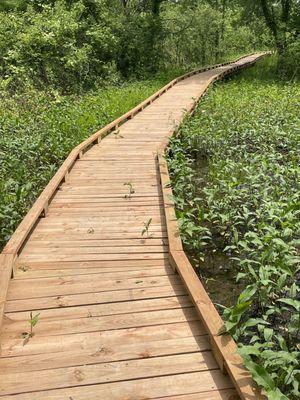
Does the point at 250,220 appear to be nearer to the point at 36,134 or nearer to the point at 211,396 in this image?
the point at 211,396

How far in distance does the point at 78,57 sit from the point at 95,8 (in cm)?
617

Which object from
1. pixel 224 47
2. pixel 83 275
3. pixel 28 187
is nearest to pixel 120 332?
pixel 83 275

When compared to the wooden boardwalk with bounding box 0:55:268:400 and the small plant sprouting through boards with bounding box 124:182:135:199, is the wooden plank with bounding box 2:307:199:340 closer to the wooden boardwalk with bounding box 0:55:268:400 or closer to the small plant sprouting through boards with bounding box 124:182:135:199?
the wooden boardwalk with bounding box 0:55:268:400

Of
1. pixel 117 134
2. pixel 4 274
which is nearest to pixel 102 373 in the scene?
pixel 4 274

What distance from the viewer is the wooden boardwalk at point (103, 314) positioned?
2.96m

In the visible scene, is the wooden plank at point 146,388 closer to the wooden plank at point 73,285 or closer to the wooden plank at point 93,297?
the wooden plank at point 93,297

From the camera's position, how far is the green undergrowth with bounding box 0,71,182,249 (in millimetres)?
6465

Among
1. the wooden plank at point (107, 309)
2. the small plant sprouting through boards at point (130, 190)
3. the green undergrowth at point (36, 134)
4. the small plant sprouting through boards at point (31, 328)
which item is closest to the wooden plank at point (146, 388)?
the small plant sprouting through boards at point (31, 328)

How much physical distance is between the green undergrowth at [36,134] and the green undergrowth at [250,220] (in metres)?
2.32

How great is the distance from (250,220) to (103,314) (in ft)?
8.04

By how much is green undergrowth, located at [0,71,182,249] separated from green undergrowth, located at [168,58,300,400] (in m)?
2.32

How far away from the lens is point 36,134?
32.5 feet

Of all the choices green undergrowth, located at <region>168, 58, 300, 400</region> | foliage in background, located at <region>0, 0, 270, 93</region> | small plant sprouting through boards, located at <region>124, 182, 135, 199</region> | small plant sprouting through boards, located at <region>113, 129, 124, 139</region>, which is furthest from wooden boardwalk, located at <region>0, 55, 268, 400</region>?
foliage in background, located at <region>0, 0, 270, 93</region>

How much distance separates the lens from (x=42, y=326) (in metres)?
3.56
